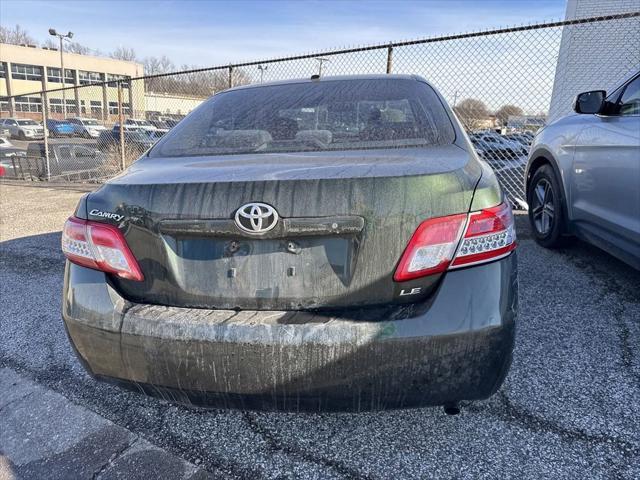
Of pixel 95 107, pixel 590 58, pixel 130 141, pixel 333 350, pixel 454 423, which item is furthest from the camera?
pixel 95 107

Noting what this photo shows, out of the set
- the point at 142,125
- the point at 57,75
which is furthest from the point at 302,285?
the point at 57,75

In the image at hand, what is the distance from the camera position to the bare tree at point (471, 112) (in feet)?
24.6

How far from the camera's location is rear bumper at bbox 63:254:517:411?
1494mm

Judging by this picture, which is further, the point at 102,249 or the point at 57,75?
the point at 57,75

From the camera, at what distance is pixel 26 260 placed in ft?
15.5

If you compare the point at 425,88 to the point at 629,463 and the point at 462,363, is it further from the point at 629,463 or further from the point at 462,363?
the point at 629,463

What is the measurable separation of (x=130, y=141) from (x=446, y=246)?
12.0 meters

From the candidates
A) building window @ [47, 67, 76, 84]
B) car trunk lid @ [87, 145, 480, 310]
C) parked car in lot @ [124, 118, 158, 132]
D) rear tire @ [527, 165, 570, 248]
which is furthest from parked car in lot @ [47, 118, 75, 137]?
building window @ [47, 67, 76, 84]

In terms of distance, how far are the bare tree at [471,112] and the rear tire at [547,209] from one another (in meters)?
2.99

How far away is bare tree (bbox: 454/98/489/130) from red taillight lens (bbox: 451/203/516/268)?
250 inches

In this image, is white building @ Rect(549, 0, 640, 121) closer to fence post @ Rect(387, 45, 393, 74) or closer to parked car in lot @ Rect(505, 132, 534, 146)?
parked car in lot @ Rect(505, 132, 534, 146)

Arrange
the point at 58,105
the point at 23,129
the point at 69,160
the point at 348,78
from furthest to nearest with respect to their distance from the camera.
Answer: the point at 58,105
the point at 23,129
the point at 69,160
the point at 348,78

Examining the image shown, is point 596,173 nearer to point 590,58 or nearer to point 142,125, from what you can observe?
point 590,58

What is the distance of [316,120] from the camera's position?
2424 millimetres
